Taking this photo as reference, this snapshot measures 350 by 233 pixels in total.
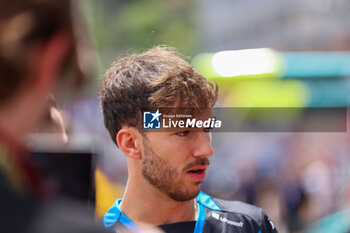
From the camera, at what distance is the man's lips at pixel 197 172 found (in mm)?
1793

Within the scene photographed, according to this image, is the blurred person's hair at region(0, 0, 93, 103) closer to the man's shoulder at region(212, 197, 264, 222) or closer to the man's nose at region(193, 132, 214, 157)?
the man's nose at region(193, 132, 214, 157)

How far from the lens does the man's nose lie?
1789 mm

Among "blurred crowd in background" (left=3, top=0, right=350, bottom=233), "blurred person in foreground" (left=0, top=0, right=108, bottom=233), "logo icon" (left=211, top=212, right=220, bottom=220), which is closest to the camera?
"blurred person in foreground" (left=0, top=0, right=108, bottom=233)

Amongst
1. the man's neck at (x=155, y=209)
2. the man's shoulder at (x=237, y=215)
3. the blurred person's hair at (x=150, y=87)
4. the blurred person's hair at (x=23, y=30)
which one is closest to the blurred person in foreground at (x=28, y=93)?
the blurred person's hair at (x=23, y=30)

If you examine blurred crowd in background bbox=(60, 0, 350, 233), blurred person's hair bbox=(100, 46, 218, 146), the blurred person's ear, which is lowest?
blurred crowd in background bbox=(60, 0, 350, 233)

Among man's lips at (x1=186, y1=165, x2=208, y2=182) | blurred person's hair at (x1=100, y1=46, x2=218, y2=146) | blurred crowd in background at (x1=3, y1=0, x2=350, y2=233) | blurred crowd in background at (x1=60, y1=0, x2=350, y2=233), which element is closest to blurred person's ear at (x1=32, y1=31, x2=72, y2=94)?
blurred crowd in background at (x1=3, y1=0, x2=350, y2=233)

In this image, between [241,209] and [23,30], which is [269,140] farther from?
[23,30]

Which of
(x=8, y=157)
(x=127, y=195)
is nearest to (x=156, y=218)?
(x=127, y=195)

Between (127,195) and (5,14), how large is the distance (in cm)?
118

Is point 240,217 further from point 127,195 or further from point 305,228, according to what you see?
point 305,228

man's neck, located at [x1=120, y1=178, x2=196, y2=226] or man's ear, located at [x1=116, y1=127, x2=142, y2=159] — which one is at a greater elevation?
man's ear, located at [x1=116, y1=127, x2=142, y2=159]

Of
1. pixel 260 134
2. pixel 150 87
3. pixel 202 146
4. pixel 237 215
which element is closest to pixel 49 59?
pixel 150 87

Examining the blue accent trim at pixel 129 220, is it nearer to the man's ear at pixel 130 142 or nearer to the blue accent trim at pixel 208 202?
the blue accent trim at pixel 208 202

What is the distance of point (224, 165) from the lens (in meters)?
10.7
